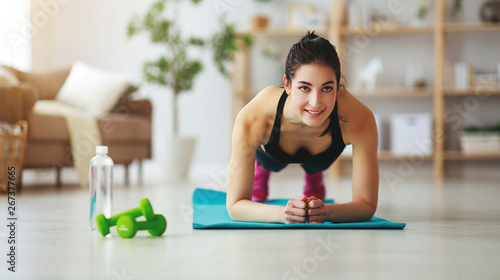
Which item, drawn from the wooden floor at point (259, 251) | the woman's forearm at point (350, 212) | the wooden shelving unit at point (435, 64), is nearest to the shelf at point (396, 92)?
the wooden shelving unit at point (435, 64)

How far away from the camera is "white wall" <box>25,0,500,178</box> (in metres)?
5.31

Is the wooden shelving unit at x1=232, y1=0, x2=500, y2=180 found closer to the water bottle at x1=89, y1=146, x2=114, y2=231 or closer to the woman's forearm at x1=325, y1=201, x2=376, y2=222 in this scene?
the woman's forearm at x1=325, y1=201, x2=376, y2=222

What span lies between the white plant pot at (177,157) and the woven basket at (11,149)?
Result: 1.59 meters

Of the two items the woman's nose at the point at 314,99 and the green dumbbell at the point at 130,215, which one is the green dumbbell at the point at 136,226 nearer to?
the green dumbbell at the point at 130,215

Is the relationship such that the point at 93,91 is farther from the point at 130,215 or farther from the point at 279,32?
the point at 130,215

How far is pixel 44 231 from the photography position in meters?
1.76

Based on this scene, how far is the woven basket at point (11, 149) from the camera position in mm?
2979

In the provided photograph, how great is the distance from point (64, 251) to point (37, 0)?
446 centimetres

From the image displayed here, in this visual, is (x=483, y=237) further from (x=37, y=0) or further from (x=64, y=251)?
(x=37, y=0)

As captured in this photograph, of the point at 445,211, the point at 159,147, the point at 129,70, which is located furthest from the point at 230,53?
the point at 445,211

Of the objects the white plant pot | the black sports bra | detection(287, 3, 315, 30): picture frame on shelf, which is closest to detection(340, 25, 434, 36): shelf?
detection(287, 3, 315, 30): picture frame on shelf

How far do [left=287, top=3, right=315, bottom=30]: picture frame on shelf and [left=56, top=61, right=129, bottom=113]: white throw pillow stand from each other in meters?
1.90

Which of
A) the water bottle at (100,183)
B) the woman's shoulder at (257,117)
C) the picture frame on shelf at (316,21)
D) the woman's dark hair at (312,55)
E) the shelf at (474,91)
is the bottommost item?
the water bottle at (100,183)

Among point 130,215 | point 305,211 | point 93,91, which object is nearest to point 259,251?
point 305,211
